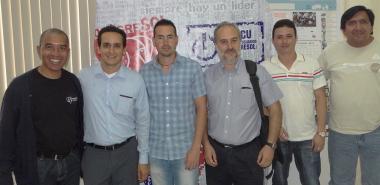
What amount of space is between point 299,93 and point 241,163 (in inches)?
25.7

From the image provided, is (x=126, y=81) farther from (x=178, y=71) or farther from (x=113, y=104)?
(x=178, y=71)

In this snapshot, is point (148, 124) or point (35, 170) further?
point (148, 124)

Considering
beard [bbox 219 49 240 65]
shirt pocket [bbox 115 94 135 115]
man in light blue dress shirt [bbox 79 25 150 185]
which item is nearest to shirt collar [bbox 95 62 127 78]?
man in light blue dress shirt [bbox 79 25 150 185]

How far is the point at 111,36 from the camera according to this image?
86.1 inches

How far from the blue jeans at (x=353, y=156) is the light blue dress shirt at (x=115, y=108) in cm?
141

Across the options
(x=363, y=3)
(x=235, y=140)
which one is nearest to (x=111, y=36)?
(x=235, y=140)

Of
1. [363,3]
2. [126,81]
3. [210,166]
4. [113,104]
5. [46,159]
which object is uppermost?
[363,3]

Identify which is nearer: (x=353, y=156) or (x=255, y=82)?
(x=255, y=82)

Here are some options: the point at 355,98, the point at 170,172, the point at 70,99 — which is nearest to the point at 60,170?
the point at 70,99

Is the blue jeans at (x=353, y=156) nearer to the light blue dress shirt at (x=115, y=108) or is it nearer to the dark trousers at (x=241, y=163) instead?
the dark trousers at (x=241, y=163)

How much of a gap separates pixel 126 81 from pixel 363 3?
2267mm

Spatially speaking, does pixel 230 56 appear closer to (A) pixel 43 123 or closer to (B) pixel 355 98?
(B) pixel 355 98

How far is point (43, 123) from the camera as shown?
80.7 inches

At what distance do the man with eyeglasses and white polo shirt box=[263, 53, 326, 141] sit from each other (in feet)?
1.99
